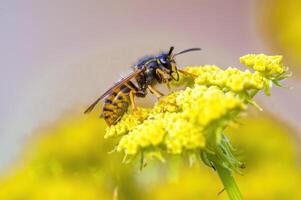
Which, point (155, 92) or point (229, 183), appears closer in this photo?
point (229, 183)

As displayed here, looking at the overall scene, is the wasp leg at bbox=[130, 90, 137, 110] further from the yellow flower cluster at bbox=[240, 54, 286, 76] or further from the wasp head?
the yellow flower cluster at bbox=[240, 54, 286, 76]

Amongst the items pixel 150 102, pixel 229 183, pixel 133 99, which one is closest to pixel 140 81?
pixel 133 99

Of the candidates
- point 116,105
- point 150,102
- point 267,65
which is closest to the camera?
point 267,65

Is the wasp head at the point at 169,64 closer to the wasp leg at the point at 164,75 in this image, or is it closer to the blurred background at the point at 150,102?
the wasp leg at the point at 164,75

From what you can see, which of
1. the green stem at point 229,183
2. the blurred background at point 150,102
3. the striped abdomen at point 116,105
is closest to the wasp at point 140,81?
the striped abdomen at point 116,105

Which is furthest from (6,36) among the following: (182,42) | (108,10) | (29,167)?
(29,167)

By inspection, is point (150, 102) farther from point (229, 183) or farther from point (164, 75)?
point (229, 183)

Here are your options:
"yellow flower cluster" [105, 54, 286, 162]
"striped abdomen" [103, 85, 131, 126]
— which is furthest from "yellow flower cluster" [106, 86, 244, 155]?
"striped abdomen" [103, 85, 131, 126]
